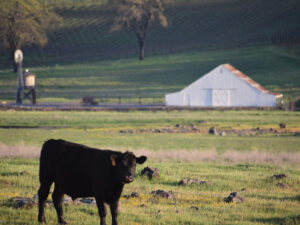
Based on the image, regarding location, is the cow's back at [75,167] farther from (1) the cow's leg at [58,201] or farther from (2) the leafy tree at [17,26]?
(2) the leafy tree at [17,26]

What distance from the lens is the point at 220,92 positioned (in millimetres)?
66375

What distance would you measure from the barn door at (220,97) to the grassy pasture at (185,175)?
74.0 feet

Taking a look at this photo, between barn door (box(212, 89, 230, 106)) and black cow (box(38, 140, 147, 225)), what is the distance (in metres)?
56.0

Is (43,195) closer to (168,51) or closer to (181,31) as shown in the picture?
(168,51)

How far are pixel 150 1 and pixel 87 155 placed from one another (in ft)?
324

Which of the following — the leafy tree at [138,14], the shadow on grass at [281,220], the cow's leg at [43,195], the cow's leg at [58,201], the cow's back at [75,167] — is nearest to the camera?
the cow's back at [75,167]

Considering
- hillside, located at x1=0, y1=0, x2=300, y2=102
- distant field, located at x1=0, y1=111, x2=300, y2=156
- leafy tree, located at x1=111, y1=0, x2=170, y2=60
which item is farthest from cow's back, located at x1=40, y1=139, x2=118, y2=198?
leafy tree, located at x1=111, y1=0, x2=170, y2=60

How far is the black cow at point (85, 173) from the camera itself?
9750mm

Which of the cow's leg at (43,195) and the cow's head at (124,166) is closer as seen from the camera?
the cow's head at (124,166)

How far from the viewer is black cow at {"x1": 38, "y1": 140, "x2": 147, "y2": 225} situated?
9.75m

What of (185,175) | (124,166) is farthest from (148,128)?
(124,166)

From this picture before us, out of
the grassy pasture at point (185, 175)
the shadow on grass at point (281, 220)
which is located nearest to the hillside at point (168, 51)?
the grassy pasture at point (185, 175)

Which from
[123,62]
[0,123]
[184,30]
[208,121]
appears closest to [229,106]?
[208,121]

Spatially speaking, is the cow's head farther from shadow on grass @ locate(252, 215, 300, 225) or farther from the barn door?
the barn door
